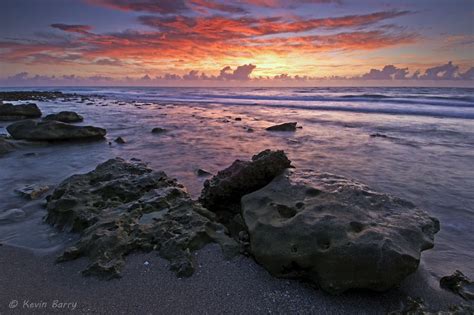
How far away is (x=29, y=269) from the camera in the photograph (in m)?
3.15

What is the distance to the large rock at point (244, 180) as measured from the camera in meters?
4.27

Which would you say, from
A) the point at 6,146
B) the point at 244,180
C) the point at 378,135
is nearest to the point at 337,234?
the point at 244,180

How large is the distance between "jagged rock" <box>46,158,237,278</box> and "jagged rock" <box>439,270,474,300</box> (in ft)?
6.97

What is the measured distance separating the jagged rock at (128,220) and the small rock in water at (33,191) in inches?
29.5

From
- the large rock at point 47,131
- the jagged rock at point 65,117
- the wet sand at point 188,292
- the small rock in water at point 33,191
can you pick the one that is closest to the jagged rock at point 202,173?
the small rock in water at point 33,191

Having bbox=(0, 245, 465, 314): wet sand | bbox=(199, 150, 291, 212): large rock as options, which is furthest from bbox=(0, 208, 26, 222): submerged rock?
bbox=(199, 150, 291, 212): large rock

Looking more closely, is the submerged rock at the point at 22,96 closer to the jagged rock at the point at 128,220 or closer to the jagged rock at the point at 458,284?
the jagged rock at the point at 128,220

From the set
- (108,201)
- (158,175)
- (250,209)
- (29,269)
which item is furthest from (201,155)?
(29,269)

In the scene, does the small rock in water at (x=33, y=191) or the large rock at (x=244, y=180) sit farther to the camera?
the small rock in water at (x=33, y=191)

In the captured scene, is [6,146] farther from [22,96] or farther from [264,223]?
[22,96]

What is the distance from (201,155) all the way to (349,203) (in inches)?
224

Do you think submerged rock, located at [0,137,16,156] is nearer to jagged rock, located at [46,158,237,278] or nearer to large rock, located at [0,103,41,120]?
jagged rock, located at [46,158,237,278]

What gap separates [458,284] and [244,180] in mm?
2599

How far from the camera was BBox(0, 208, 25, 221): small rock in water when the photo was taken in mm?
4294
